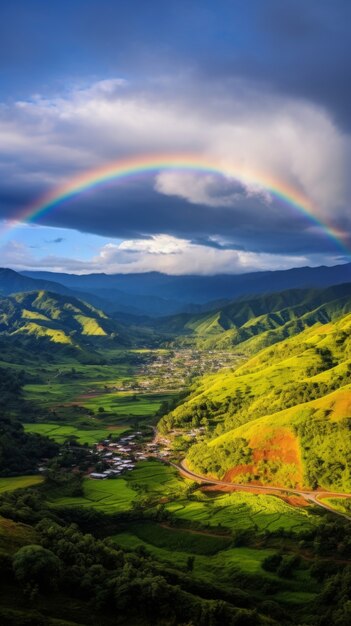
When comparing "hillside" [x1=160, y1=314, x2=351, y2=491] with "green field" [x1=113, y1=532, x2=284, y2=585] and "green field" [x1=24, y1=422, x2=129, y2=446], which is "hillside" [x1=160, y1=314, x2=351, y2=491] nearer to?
"green field" [x1=24, y1=422, x2=129, y2=446]

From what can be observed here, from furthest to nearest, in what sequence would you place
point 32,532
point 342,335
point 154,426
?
point 342,335, point 154,426, point 32,532

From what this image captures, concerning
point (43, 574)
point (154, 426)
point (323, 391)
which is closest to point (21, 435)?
point (154, 426)

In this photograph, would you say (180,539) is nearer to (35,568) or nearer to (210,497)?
(210,497)

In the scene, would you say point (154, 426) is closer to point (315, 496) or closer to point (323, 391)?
point (323, 391)

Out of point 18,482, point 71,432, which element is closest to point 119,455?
point 71,432

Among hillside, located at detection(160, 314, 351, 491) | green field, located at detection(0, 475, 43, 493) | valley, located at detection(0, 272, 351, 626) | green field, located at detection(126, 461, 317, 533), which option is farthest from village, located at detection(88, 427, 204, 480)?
green field, located at detection(0, 475, 43, 493)
